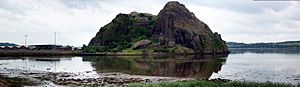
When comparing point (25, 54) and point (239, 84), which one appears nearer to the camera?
point (239, 84)

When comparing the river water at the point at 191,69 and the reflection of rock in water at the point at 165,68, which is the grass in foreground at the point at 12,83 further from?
the reflection of rock in water at the point at 165,68

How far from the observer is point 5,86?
4459cm

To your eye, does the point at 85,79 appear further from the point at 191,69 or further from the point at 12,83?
the point at 191,69

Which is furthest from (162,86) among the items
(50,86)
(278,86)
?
(50,86)

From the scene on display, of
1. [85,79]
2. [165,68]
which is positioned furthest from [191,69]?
[85,79]

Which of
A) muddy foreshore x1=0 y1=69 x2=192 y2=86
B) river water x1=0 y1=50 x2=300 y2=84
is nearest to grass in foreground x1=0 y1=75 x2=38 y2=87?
muddy foreshore x1=0 y1=69 x2=192 y2=86

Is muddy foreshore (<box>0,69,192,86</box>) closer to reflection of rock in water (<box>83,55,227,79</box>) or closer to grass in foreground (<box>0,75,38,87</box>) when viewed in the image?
grass in foreground (<box>0,75,38,87</box>)

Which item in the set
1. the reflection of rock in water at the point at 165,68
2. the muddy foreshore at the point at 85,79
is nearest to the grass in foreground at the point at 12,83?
→ the muddy foreshore at the point at 85,79

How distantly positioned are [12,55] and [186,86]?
16649cm

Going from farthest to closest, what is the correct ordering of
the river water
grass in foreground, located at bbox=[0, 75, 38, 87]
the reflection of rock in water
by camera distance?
1. the reflection of rock in water
2. the river water
3. grass in foreground, located at bbox=[0, 75, 38, 87]

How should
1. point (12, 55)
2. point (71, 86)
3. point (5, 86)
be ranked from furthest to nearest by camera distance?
1. point (12, 55)
2. point (71, 86)
3. point (5, 86)

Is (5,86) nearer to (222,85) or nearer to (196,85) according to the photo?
(196,85)

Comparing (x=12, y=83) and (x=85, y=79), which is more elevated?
(x=12, y=83)

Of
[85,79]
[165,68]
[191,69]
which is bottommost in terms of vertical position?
[191,69]
